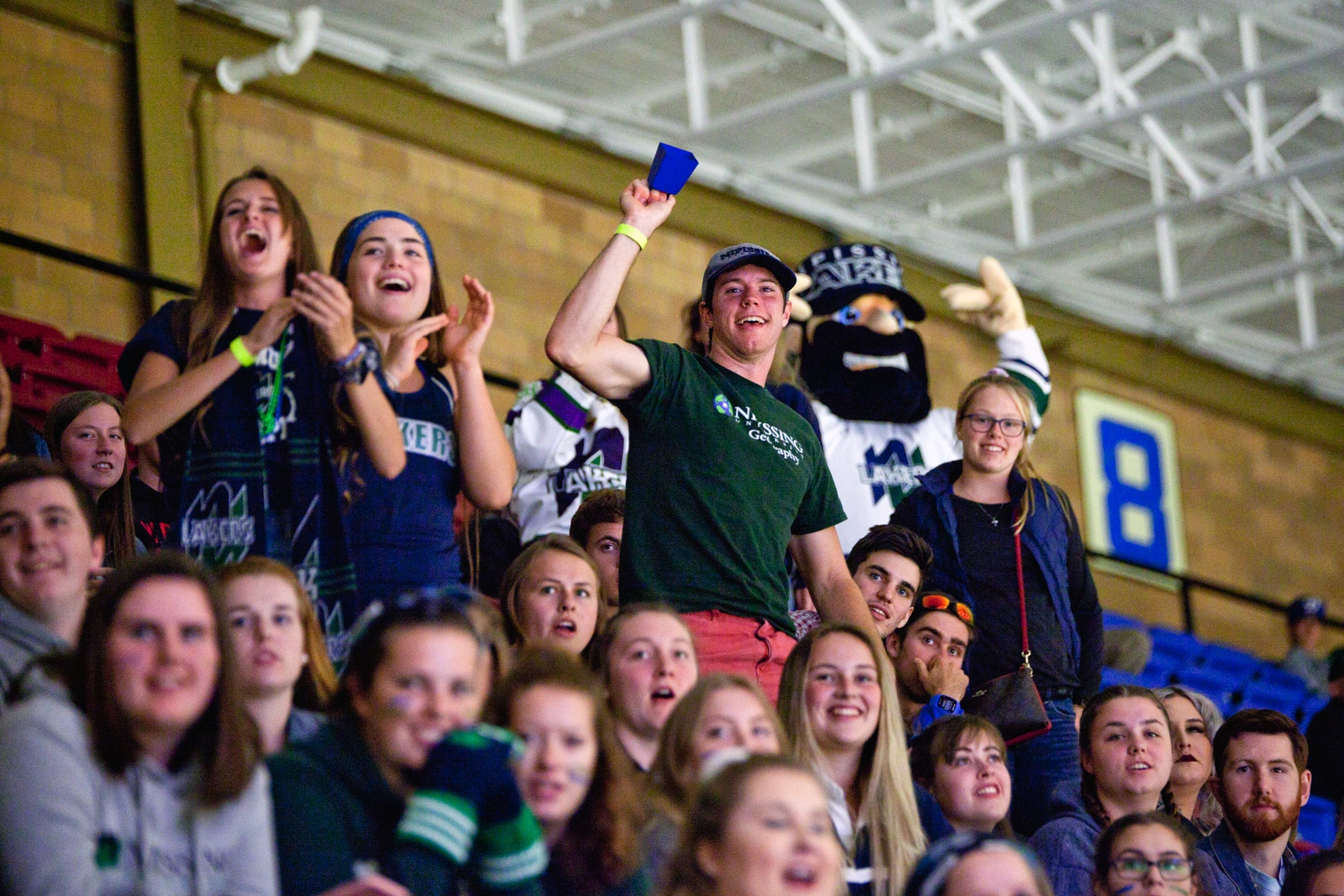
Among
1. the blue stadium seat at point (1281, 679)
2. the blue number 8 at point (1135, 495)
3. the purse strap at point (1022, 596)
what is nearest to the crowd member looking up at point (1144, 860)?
the purse strap at point (1022, 596)

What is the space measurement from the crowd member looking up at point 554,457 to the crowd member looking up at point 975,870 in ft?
7.42

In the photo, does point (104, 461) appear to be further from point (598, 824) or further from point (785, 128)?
point (785, 128)

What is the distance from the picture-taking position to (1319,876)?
4.46m

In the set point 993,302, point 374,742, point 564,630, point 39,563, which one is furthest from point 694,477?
point 993,302

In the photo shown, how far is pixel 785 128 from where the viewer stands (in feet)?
36.3

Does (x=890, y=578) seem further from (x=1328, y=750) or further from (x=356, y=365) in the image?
(x=1328, y=750)

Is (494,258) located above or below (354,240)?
above

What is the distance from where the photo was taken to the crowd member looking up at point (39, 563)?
3506 mm

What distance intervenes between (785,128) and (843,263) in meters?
4.52

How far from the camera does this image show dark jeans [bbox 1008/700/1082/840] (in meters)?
5.10

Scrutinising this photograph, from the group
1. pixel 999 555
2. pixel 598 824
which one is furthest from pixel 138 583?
pixel 999 555

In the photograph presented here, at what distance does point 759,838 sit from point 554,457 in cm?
262

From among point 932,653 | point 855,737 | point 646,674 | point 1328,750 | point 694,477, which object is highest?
point 694,477

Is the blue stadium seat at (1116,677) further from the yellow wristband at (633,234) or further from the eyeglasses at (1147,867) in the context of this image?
the yellow wristband at (633,234)
